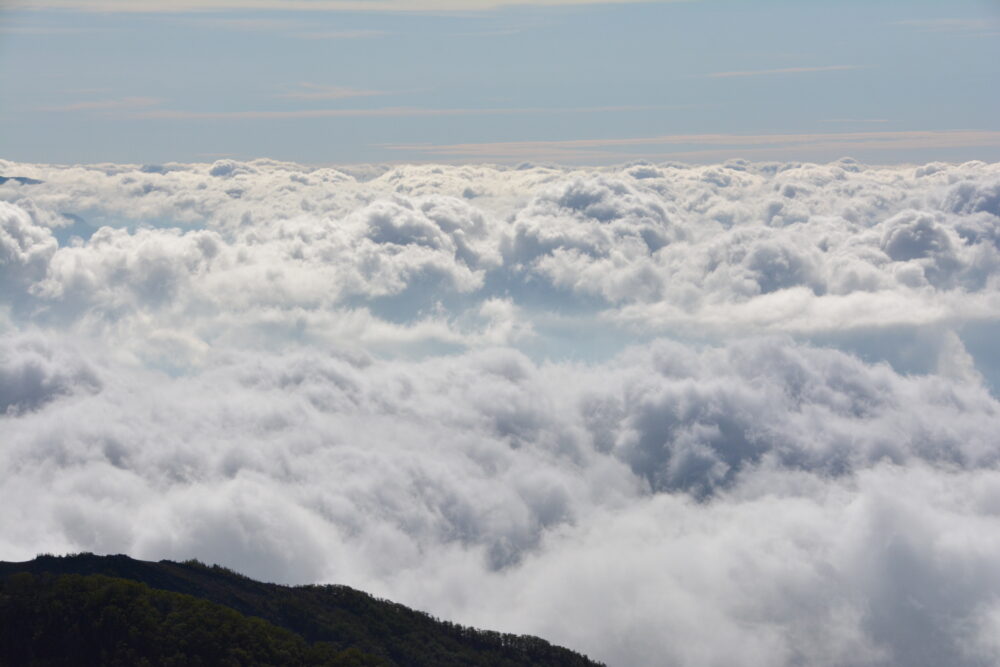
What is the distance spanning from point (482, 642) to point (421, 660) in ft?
76.3

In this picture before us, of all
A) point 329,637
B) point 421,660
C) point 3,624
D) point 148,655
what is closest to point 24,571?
point 3,624

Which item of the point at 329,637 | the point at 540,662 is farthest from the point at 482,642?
the point at 329,637

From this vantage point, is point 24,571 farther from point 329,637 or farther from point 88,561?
point 329,637

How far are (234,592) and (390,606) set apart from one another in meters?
38.3

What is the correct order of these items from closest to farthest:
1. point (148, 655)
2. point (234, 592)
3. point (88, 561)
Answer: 1. point (148, 655)
2. point (88, 561)
3. point (234, 592)

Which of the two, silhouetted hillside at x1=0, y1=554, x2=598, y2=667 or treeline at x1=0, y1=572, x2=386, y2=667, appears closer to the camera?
treeline at x1=0, y1=572, x2=386, y2=667

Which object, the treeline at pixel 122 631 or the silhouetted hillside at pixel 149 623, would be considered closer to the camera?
the treeline at pixel 122 631

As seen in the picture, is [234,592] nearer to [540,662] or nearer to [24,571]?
[24,571]

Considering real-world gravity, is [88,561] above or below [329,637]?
above

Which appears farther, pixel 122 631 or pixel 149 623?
pixel 149 623

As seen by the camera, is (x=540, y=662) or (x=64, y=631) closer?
(x=64, y=631)

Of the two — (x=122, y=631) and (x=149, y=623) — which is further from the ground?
(x=149, y=623)

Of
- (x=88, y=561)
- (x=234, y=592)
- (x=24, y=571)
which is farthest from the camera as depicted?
(x=234, y=592)

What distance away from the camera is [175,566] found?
148m
